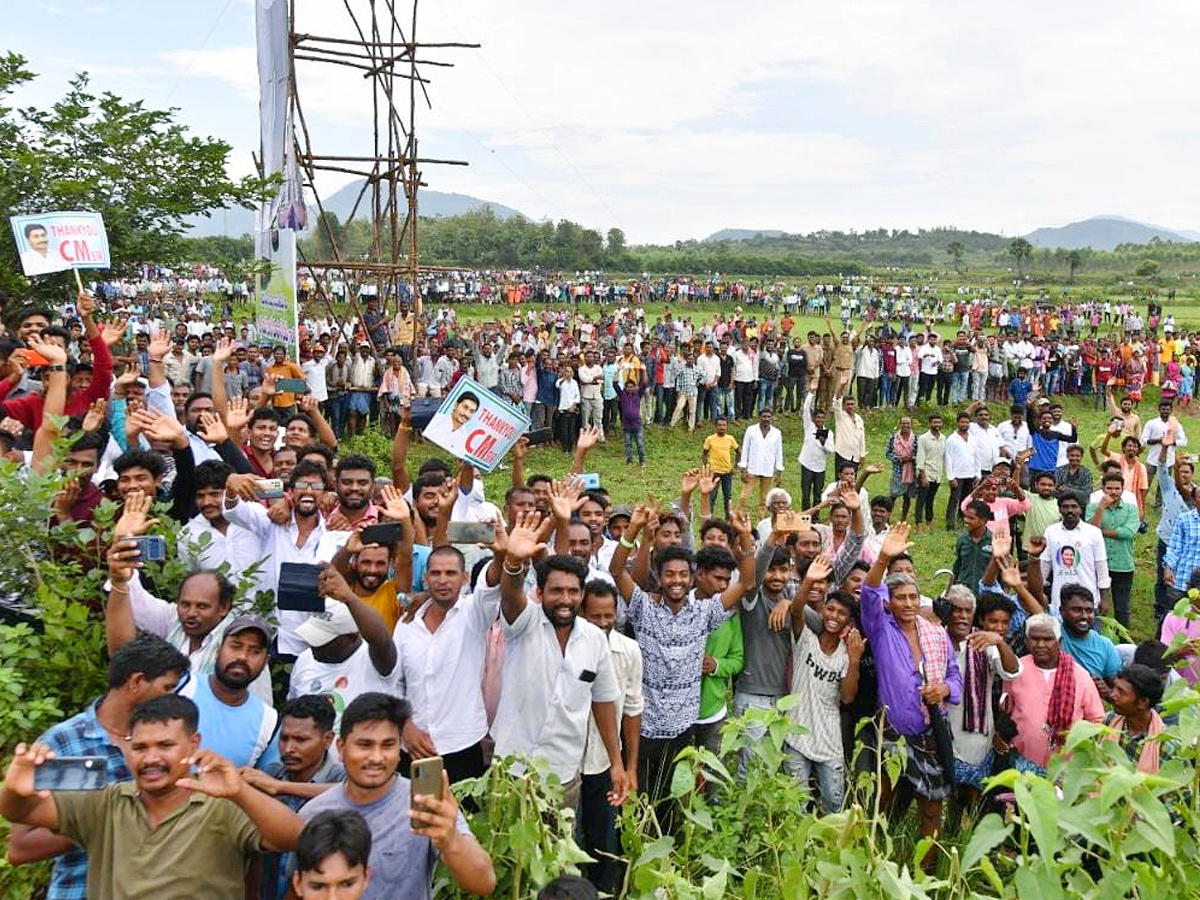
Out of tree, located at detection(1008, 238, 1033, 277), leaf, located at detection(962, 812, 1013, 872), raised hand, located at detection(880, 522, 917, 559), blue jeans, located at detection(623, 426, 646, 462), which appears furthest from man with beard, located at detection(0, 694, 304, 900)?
tree, located at detection(1008, 238, 1033, 277)

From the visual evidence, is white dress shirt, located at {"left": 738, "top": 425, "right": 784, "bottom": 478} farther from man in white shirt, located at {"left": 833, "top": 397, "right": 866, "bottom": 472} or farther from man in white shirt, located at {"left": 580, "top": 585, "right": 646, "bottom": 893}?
man in white shirt, located at {"left": 580, "top": 585, "right": 646, "bottom": 893}

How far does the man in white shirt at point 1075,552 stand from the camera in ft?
25.4

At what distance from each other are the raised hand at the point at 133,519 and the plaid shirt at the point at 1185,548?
25.0ft

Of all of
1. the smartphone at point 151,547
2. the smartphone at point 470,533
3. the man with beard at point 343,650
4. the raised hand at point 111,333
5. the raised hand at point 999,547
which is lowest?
the man with beard at point 343,650

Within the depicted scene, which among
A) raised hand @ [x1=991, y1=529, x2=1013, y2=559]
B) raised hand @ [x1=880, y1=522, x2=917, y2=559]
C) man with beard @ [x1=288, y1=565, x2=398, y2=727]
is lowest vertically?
man with beard @ [x1=288, y1=565, x2=398, y2=727]

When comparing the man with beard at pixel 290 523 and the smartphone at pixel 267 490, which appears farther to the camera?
the smartphone at pixel 267 490

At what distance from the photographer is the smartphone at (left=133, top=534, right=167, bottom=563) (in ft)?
13.8

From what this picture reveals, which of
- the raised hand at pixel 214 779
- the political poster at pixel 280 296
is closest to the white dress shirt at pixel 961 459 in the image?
the political poster at pixel 280 296

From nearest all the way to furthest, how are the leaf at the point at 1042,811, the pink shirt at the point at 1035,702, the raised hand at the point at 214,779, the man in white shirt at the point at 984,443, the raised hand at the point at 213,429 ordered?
the leaf at the point at 1042,811 < the raised hand at the point at 214,779 < the pink shirt at the point at 1035,702 < the raised hand at the point at 213,429 < the man in white shirt at the point at 984,443

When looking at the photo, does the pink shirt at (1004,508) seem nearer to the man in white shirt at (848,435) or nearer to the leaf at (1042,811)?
the man in white shirt at (848,435)

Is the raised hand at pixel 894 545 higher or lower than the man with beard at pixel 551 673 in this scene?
higher

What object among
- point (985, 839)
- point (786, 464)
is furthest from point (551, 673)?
point (786, 464)

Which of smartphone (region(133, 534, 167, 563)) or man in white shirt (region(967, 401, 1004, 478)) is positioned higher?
smartphone (region(133, 534, 167, 563))

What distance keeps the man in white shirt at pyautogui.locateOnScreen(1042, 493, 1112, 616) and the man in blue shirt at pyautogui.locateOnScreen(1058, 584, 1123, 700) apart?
7.63 ft
